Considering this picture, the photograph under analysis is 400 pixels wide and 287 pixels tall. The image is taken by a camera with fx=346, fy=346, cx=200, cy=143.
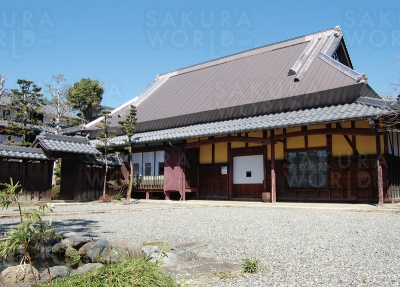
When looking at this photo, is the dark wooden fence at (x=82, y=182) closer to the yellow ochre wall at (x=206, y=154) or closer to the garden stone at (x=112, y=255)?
the yellow ochre wall at (x=206, y=154)

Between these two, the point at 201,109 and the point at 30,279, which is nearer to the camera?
the point at 30,279

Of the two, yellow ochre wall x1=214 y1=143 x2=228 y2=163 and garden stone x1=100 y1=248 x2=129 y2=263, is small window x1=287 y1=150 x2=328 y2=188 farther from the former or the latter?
garden stone x1=100 y1=248 x2=129 y2=263

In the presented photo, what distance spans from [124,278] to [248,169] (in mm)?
11454

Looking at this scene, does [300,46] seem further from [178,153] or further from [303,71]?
[178,153]

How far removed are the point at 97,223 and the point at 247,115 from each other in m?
7.68

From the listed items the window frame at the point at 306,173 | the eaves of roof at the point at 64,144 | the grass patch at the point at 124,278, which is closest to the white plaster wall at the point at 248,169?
the window frame at the point at 306,173

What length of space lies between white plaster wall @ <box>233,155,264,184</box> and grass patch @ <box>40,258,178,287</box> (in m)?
10.9

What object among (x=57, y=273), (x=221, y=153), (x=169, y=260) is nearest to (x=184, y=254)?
(x=169, y=260)

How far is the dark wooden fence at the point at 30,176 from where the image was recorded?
12.5 m

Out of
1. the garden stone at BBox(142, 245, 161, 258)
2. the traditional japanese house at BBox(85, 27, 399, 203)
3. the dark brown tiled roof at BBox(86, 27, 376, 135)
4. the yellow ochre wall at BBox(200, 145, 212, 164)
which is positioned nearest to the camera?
the garden stone at BBox(142, 245, 161, 258)

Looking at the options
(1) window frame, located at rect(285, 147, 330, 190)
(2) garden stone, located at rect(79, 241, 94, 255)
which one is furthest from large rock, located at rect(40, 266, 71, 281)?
(1) window frame, located at rect(285, 147, 330, 190)

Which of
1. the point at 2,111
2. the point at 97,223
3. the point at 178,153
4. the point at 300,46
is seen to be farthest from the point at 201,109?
the point at 2,111

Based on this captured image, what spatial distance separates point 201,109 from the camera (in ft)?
50.3

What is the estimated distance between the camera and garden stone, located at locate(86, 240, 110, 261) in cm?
454
